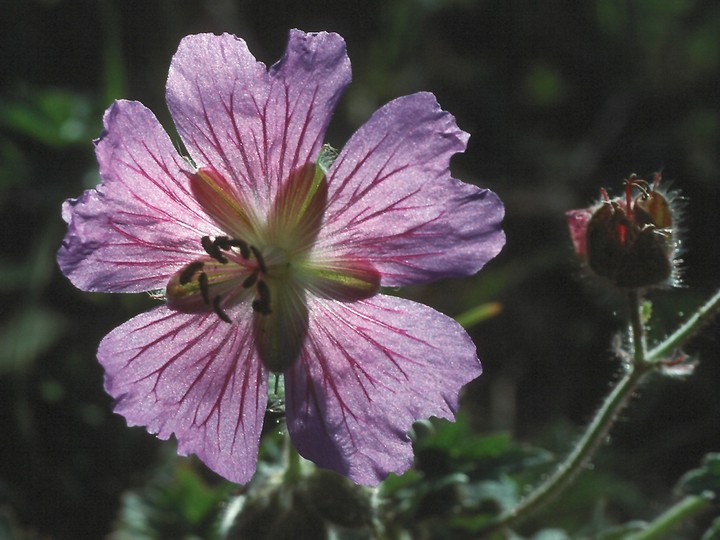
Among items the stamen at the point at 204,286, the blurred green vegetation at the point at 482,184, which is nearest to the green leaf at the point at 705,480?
the blurred green vegetation at the point at 482,184

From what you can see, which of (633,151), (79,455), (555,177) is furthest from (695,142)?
(79,455)

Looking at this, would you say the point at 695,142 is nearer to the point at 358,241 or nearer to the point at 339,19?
the point at 339,19

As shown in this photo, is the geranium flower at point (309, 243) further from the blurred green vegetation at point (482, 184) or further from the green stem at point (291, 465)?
the blurred green vegetation at point (482, 184)

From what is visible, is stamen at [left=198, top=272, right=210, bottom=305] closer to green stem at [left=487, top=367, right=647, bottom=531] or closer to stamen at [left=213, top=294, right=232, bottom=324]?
stamen at [left=213, top=294, right=232, bottom=324]

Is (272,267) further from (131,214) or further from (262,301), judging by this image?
(131,214)

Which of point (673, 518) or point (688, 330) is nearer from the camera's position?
point (688, 330)

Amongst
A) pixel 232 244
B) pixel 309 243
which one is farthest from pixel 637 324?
pixel 232 244
